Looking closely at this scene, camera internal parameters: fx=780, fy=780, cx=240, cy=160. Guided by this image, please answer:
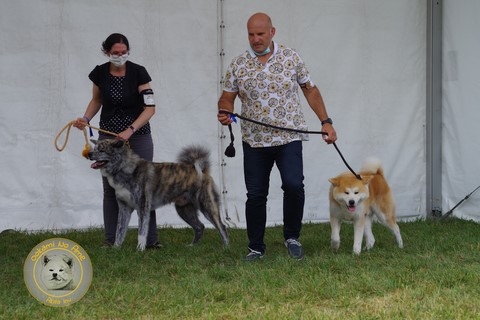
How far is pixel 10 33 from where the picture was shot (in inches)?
248

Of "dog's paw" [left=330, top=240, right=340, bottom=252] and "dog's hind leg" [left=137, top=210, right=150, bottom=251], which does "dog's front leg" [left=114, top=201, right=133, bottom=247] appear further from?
"dog's paw" [left=330, top=240, right=340, bottom=252]

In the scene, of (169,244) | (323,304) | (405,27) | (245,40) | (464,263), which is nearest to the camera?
(323,304)

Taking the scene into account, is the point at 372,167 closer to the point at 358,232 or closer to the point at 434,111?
the point at 358,232

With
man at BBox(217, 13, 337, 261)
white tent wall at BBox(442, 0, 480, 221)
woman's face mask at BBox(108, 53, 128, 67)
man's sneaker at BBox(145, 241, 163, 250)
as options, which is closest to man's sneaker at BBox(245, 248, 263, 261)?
man at BBox(217, 13, 337, 261)

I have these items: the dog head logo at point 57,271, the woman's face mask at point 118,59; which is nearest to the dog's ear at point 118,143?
the woman's face mask at point 118,59

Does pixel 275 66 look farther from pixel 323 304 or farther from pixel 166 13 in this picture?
pixel 166 13

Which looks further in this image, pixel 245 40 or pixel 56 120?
pixel 245 40

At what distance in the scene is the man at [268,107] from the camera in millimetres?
4777

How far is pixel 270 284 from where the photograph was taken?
409 centimetres

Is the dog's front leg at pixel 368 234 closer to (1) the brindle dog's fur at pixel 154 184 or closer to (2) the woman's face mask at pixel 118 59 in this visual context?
(1) the brindle dog's fur at pixel 154 184

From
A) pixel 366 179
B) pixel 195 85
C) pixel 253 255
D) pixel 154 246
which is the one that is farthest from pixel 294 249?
pixel 195 85

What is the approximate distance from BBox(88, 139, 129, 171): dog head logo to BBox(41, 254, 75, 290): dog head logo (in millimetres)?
1904

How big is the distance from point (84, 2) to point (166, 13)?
70 cm

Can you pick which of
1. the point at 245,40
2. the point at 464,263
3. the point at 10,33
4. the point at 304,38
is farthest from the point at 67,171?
the point at 464,263
